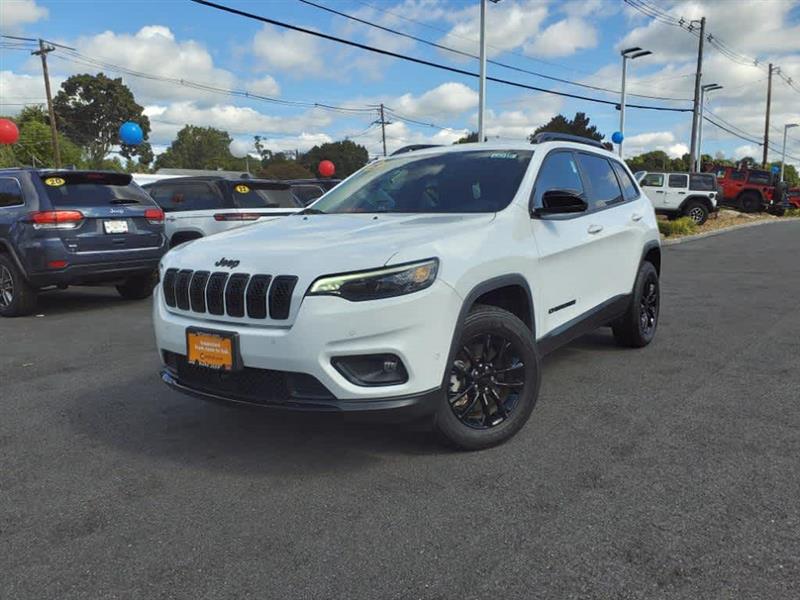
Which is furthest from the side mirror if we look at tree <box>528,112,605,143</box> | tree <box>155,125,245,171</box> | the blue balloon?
tree <box>155,125,245,171</box>

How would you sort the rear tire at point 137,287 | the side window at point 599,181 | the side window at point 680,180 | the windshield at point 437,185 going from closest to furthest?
the windshield at point 437,185
the side window at point 599,181
the rear tire at point 137,287
the side window at point 680,180

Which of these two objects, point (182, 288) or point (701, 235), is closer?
point (182, 288)

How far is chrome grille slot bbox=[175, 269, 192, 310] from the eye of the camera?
133 inches

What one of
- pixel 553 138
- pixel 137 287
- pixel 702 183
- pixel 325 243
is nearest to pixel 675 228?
pixel 702 183

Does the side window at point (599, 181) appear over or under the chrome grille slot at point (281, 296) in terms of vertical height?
over

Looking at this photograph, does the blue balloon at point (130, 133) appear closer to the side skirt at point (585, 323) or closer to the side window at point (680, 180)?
the side window at point (680, 180)

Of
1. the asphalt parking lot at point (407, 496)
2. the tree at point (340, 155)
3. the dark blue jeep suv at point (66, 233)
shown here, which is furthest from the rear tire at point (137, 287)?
the tree at point (340, 155)

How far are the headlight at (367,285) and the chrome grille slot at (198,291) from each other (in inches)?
26.4

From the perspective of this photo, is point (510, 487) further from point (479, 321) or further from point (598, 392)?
point (598, 392)

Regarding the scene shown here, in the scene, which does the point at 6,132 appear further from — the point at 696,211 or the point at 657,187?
the point at 696,211

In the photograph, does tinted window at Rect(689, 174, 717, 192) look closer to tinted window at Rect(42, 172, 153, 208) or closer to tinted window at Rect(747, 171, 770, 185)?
tinted window at Rect(747, 171, 770, 185)

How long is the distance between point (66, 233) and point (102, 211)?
53 centimetres

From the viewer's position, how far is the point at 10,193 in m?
7.65

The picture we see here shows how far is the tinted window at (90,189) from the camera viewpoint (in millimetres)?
7547
